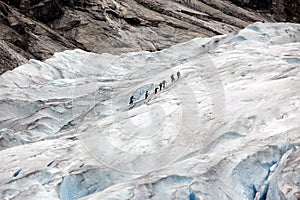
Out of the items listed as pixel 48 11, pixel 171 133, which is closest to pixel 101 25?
pixel 48 11

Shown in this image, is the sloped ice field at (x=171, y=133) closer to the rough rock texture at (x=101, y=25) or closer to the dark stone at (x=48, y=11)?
the rough rock texture at (x=101, y=25)

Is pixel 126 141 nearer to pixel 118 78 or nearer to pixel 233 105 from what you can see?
pixel 233 105

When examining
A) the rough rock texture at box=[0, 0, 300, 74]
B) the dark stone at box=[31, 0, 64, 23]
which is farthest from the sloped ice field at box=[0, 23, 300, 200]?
the dark stone at box=[31, 0, 64, 23]

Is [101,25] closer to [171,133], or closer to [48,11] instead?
[48,11]

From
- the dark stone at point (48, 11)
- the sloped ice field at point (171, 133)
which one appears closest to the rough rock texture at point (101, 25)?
the dark stone at point (48, 11)

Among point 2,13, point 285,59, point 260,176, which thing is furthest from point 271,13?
point 260,176
